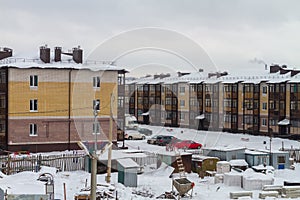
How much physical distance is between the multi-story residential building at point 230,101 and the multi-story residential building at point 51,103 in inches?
610

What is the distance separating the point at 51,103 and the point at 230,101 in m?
19.9

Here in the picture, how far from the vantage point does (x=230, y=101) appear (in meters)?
40.7

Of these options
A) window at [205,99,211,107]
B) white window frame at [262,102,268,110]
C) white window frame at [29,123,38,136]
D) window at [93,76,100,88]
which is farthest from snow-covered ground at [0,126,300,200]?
window at [205,99,211,107]

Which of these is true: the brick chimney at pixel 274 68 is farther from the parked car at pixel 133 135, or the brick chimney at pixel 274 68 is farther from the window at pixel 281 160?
the window at pixel 281 160

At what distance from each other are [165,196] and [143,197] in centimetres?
74

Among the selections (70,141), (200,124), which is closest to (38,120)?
(70,141)

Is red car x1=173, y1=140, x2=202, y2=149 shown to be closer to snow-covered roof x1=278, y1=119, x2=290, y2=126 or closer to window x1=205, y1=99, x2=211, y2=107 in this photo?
snow-covered roof x1=278, y1=119, x2=290, y2=126

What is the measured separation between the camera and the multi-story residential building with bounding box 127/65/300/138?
35781 mm

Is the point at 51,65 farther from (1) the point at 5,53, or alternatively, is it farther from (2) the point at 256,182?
(2) the point at 256,182

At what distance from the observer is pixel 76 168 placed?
1892 centimetres

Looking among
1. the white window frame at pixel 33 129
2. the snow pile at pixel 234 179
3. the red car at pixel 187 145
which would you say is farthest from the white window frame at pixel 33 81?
the snow pile at pixel 234 179

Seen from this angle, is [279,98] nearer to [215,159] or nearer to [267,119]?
[267,119]

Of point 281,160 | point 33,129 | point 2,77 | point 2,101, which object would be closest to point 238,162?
point 281,160

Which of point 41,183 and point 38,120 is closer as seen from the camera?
point 41,183
